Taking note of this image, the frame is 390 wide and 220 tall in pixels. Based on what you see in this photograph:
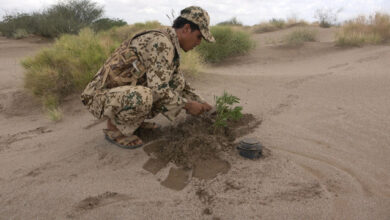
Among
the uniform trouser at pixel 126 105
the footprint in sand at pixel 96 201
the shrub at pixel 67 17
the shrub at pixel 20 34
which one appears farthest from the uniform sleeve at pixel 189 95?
the shrub at pixel 20 34

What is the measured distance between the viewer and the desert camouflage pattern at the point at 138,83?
237cm

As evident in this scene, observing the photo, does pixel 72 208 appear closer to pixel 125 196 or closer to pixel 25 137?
pixel 125 196

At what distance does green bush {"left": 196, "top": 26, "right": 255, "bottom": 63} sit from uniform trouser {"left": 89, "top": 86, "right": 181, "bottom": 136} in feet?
17.5

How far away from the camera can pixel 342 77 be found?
4.80m

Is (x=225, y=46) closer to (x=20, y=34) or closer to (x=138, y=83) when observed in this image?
(x=138, y=83)

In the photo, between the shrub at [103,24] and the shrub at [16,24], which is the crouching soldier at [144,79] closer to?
the shrub at [103,24]

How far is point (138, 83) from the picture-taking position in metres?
2.68

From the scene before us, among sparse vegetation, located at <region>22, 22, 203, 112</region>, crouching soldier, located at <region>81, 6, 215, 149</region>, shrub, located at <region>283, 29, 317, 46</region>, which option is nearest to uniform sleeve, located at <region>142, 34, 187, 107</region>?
crouching soldier, located at <region>81, 6, 215, 149</region>

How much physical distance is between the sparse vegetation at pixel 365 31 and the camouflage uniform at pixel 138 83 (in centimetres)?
692

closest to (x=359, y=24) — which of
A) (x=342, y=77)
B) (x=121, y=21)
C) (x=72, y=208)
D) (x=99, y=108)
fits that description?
(x=342, y=77)

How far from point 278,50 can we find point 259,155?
22.6ft

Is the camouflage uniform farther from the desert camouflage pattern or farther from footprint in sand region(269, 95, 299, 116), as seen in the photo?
footprint in sand region(269, 95, 299, 116)

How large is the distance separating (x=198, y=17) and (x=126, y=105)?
95cm

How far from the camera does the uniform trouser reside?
7.86ft
